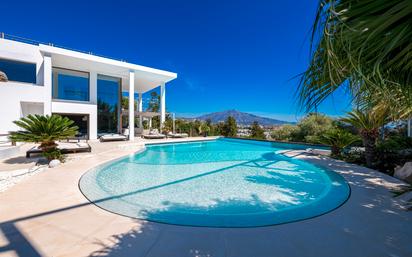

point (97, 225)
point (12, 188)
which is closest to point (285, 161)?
point (97, 225)

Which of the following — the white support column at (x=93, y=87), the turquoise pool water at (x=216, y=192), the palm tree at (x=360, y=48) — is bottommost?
the turquoise pool water at (x=216, y=192)

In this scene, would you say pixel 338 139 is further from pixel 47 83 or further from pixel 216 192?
pixel 47 83

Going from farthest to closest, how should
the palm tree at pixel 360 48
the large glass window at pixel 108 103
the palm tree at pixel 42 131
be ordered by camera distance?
the large glass window at pixel 108 103
the palm tree at pixel 42 131
the palm tree at pixel 360 48

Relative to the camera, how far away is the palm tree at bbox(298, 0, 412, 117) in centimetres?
75

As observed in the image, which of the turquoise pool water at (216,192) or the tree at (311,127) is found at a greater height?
the tree at (311,127)

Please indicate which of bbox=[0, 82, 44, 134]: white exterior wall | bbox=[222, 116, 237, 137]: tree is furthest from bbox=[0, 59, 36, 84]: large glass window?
bbox=[222, 116, 237, 137]: tree

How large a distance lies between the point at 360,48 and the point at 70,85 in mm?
18110

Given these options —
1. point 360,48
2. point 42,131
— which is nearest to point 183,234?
point 360,48

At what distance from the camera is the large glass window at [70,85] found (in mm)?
14320

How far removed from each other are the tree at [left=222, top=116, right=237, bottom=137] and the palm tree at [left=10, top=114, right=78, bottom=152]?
16169 millimetres

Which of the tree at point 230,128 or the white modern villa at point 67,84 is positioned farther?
the tree at point 230,128

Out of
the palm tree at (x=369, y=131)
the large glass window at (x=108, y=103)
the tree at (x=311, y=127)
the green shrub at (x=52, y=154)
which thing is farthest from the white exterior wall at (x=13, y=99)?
the tree at (x=311, y=127)

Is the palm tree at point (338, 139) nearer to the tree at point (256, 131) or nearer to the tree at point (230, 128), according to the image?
the tree at point (256, 131)

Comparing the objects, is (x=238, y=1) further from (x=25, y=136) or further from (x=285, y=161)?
(x=25, y=136)
